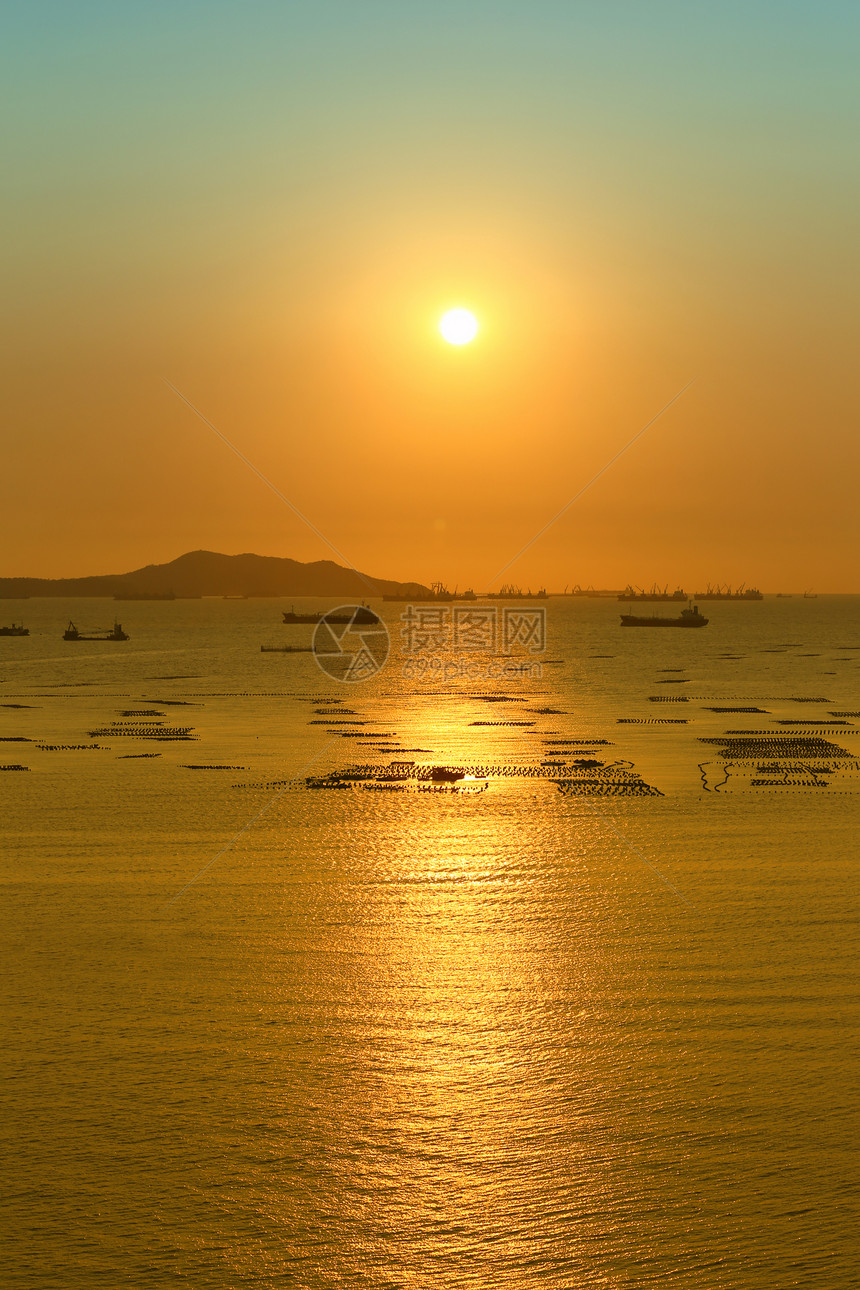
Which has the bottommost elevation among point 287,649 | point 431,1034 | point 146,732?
point 431,1034

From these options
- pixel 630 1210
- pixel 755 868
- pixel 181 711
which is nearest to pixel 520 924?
pixel 755 868

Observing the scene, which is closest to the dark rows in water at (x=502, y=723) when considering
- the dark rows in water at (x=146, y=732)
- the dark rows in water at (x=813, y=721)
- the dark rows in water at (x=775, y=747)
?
the dark rows in water at (x=775, y=747)

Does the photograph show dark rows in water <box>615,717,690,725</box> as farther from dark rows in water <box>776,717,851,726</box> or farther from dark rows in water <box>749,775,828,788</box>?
dark rows in water <box>749,775,828,788</box>

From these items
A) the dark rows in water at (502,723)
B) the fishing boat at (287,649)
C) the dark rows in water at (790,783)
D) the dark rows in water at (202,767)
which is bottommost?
the dark rows in water at (790,783)

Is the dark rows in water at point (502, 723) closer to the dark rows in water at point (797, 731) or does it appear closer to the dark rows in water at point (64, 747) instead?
the dark rows in water at point (797, 731)

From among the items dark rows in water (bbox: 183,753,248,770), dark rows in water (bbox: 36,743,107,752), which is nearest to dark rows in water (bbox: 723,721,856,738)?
dark rows in water (bbox: 183,753,248,770)

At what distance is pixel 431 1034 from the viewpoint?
13.3m

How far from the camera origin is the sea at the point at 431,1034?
9.30 metres

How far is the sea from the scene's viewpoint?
30.5 feet

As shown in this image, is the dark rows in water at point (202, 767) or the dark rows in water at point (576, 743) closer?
the dark rows in water at point (202, 767)

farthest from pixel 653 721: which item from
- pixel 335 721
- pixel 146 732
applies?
pixel 146 732

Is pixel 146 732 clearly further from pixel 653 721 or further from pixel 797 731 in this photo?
pixel 797 731

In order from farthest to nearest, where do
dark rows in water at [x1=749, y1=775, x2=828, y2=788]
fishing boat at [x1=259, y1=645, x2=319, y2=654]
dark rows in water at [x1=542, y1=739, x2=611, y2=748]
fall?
1. fishing boat at [x1=259, y1=645, x2=319, y2=654]
2. dark rows in water at [x1=542, y1=739, x2=611, y2=748]
3. dark rows in water at [x1=749, y1=775, x2=828, y2=788]

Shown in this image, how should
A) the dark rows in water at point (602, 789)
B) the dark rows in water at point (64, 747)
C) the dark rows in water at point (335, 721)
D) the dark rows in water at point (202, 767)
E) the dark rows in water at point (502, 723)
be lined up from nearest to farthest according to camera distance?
1. the dark rows in water at point (602, 789)
2. the dark rows in water at point (202, 767)
3. the dark rows in water at point (64, 747)
4. the dark rows in water at point (502, 723)
5. the dark rows in water at point (335, 721)
